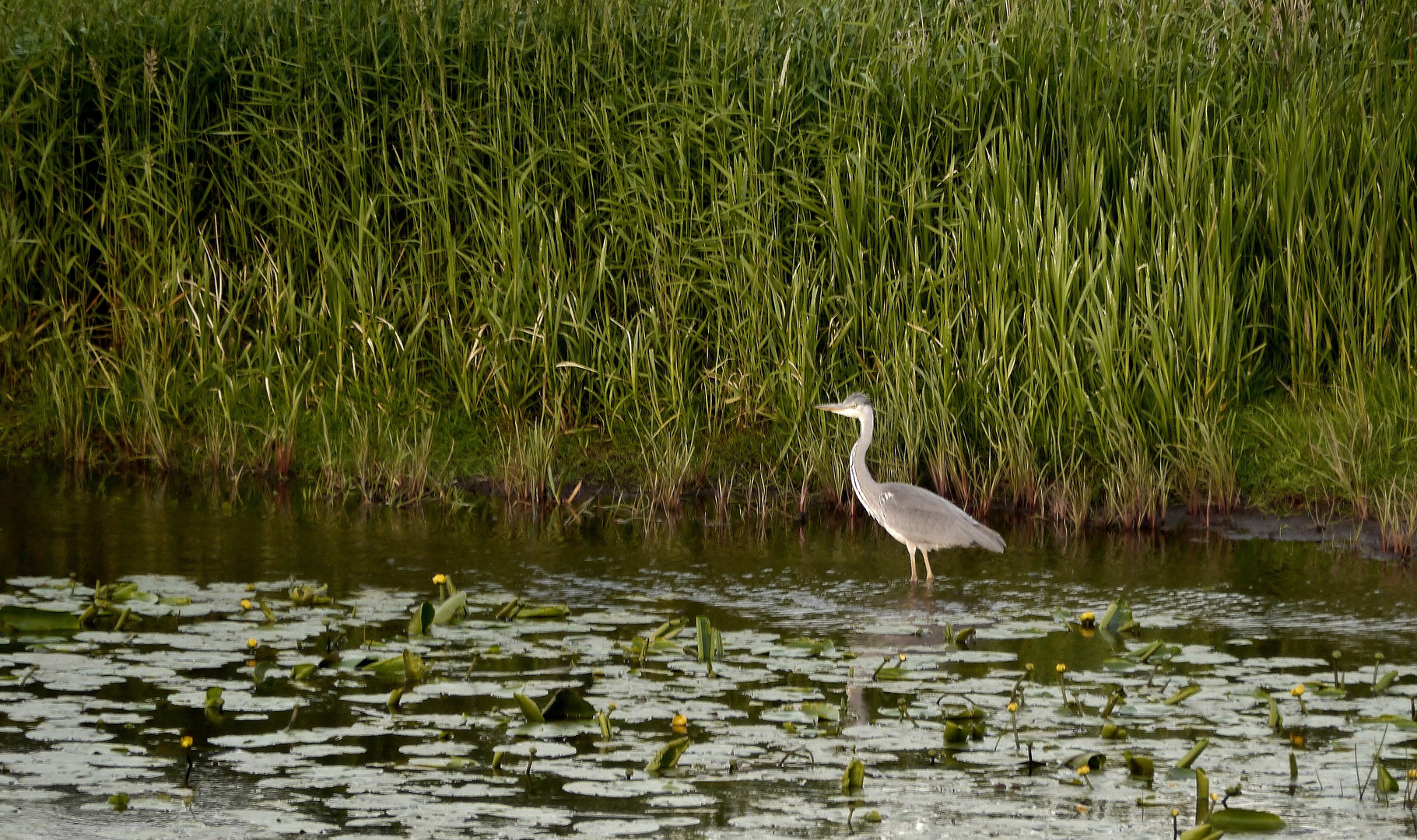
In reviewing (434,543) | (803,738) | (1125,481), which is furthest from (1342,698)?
(434,543)

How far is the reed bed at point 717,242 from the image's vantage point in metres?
8.84

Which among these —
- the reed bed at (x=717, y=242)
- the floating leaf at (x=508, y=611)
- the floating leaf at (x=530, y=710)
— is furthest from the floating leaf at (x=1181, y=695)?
the reed bed at (x=717, y=242)

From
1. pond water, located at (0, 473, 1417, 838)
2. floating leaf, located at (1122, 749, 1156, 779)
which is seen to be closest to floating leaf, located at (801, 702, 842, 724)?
pond water, located at (0, 473, 1417, 838)

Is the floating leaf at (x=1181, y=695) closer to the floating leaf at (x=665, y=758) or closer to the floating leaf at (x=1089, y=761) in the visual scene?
the floating leaf at (x=1089, y=761)

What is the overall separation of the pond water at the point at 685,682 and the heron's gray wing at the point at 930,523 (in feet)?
0.67

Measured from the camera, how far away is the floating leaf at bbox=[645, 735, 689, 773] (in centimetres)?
498

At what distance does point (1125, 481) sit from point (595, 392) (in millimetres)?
2698

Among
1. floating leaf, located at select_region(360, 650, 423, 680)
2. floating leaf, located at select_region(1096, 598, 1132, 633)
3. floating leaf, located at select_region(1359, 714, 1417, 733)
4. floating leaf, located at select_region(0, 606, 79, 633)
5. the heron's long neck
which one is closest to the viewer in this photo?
floating leaf, located at select_region(1359, 714, 1417, 733)

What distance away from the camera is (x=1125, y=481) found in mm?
8570

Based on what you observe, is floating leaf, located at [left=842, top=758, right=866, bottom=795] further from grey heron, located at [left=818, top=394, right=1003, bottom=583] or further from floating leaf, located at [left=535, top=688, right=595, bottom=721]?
grey heron, located at [left=818, top=394, right=1003, bottom=583]

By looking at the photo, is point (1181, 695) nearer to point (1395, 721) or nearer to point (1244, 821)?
point (1395, 721)

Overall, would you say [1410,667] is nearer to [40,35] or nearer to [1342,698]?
[1342,698]

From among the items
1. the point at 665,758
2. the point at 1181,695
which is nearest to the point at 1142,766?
the point at 1181,695

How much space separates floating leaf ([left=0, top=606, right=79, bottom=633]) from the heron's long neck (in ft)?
10.4
